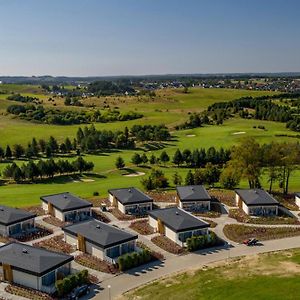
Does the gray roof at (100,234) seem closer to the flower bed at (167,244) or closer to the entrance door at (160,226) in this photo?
the flower bed at (167,244)

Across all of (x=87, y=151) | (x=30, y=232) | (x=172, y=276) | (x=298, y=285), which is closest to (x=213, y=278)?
(x=172, y=276)

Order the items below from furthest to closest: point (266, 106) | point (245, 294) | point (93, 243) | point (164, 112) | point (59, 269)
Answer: point (164, 112)
point (266, 106)
point (93, 243)
point (59, 269)
point (245, 294)

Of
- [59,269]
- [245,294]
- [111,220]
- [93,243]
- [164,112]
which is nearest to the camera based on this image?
[245,294]

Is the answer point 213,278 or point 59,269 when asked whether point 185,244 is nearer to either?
point 213,278

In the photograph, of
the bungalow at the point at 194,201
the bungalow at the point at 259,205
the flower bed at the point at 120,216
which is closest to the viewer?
the flower bed at the point at 120,216

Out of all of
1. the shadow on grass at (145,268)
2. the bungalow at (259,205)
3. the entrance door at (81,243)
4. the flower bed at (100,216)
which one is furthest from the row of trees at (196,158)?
the shadow on grass at (145,268)

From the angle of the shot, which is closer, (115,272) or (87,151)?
(115,272)
